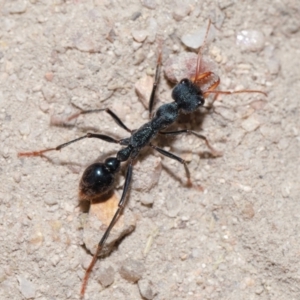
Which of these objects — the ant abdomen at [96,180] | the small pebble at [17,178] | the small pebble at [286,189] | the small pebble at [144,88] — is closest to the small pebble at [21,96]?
the small pebble at [17,178]

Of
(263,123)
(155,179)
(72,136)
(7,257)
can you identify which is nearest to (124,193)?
(155,179)

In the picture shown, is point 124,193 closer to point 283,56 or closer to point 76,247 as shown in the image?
point 76,247

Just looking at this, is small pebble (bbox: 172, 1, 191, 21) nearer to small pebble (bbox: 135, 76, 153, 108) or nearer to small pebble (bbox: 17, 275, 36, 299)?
small pebble (bbox: 135, 76, 153, 108)

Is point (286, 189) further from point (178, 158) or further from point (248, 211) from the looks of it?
point (178, 158)

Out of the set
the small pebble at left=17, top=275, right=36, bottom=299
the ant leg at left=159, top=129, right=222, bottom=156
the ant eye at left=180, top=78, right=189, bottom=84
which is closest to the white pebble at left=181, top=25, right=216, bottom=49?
the ant eye at left=180, top=78, right=189, bottom=84

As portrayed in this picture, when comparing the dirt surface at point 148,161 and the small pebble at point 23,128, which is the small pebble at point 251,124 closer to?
the dirt surface at point 148,161

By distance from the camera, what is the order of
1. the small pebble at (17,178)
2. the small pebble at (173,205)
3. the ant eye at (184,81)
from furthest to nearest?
the ant eye at (184,81)
the small pebble at (173,205)
the small pebble at (17,178)
